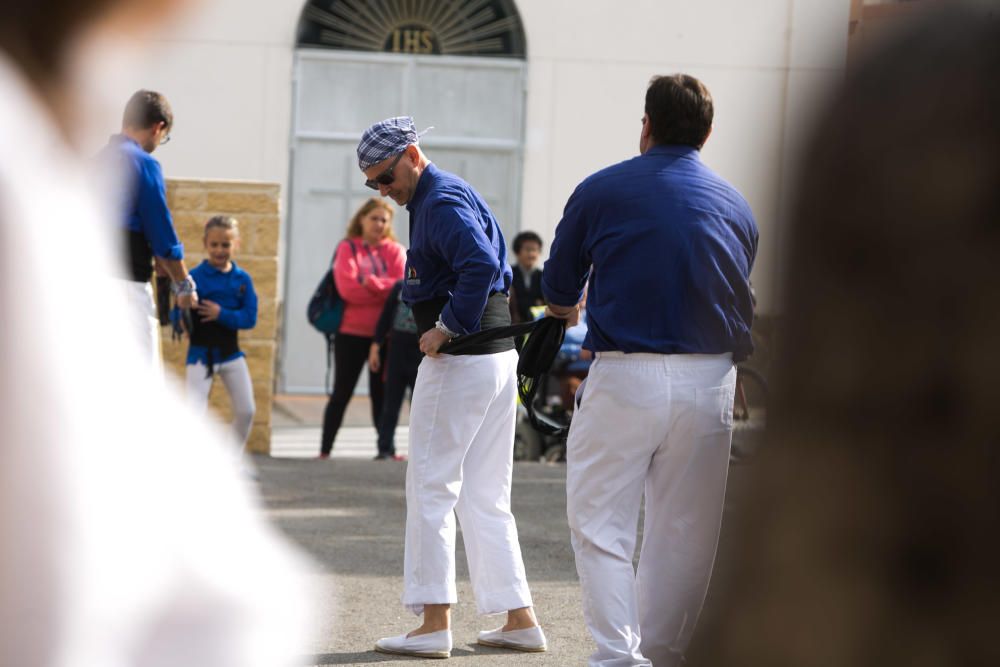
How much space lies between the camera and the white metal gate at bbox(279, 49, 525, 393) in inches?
686

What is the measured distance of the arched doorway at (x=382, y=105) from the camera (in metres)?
17.4

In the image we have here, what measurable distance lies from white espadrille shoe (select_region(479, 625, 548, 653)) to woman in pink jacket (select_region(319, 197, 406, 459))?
5.52 meters

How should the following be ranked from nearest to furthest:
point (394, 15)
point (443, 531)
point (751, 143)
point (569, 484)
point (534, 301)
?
point (751, 143) → point (569, 484) → point (443, 531) → point (534, 301) → point (394, 15)

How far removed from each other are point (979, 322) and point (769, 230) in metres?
0.17

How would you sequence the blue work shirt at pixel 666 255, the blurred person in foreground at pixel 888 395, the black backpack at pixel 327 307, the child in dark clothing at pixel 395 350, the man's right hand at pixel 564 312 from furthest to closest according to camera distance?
the black backpack at pixel 327 307 → the child in dark clothing at pixel 395 350 → the man's right hand at pixel 564 312 → the blue work shirt at pixel 666 255 → the blurred person in foreground at pixel 888 395

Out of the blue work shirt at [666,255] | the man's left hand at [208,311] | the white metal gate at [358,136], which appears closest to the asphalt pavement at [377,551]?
the man's left hand at [208,311]

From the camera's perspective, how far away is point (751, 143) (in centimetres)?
85

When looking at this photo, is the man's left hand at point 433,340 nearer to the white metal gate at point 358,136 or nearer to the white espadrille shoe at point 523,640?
the white espadrille shoe at point 523,640

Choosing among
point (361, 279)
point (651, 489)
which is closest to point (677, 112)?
point (651, 489)

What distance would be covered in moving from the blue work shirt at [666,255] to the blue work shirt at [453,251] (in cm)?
69

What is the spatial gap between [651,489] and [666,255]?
0.71 metres

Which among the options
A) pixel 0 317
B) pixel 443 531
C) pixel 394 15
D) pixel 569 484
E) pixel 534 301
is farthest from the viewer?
pixel 394 15

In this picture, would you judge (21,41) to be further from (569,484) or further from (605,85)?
(605,85)

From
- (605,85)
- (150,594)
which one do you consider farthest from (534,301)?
(150,594)
